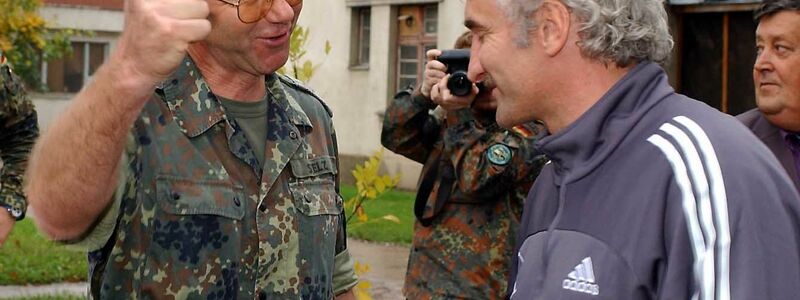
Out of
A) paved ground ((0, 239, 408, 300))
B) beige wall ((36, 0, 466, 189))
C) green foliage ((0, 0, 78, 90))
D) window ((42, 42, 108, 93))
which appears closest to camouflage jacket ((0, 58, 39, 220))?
paved ground ((0, 239, 408, 300))

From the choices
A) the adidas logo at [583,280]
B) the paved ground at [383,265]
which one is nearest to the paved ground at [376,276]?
the paved ground at [383,265]

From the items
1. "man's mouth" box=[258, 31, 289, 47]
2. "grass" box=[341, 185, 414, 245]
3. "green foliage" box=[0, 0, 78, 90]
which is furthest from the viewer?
"green foliage" box=[0, 0, 78, 90]

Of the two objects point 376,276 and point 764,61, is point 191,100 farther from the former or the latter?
point 376,276

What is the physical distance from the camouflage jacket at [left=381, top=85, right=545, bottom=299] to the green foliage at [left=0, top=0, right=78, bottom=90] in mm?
5056

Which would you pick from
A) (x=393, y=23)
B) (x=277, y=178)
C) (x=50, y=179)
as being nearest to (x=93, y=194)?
(x=50, y=179)

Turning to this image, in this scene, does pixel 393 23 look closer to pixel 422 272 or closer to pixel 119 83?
pixel 422 272

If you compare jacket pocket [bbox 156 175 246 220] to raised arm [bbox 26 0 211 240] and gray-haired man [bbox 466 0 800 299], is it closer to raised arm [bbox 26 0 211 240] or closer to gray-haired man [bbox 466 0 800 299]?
raised arm [bbox 26 0 211 240]

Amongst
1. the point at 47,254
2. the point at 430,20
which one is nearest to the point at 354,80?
the point at 430,20

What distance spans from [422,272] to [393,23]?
548 inches

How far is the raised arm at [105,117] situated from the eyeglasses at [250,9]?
48cm

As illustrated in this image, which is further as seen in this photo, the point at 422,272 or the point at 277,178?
the point at 422,272

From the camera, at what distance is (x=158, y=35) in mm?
2475

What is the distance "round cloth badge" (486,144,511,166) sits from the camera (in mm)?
4910

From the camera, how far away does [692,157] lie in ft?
7.86
